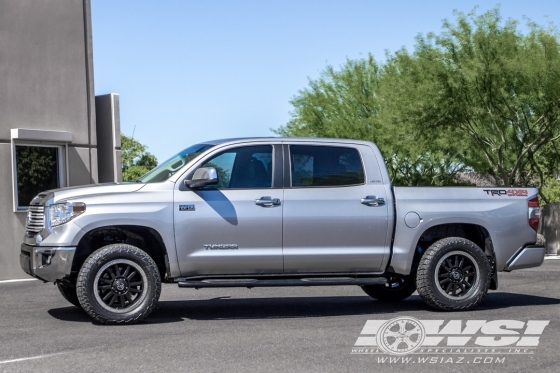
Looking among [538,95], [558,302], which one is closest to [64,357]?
[558,302]

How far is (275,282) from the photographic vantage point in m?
9.62

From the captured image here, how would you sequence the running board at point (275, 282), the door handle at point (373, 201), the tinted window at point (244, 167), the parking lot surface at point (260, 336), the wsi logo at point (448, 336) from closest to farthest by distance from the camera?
the parking lot surface at point (260, 336), the wsi logo at point (448, 336), the running board at point (275, 282), the tinted window at point (244, 167), the door handle at point (373, 201)

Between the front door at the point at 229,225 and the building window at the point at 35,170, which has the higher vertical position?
the building window at the point at 35,170

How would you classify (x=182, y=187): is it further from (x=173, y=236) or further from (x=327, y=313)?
(x=327, y=313)

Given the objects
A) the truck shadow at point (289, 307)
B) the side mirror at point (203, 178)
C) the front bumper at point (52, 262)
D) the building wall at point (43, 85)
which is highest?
the building wall at point (43, 85)

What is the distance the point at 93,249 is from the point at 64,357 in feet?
8.21

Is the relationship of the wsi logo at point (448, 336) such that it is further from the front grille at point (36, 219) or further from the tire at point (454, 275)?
the front grille at point (36, 219)

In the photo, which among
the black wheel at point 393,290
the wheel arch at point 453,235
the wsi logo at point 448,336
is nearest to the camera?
the wsi logo at point 448,336

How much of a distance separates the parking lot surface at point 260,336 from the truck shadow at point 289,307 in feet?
0.04

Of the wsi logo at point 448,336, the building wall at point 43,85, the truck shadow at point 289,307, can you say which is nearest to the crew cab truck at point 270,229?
the truck shadow at point 289,307

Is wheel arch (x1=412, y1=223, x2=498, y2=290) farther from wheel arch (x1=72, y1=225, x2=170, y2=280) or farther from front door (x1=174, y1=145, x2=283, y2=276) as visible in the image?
wheel arch (x1=72, y1=225, x2=170, y2=280)

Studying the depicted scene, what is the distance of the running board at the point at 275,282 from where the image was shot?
9.41 m

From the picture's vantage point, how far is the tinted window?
9820 millimetres
